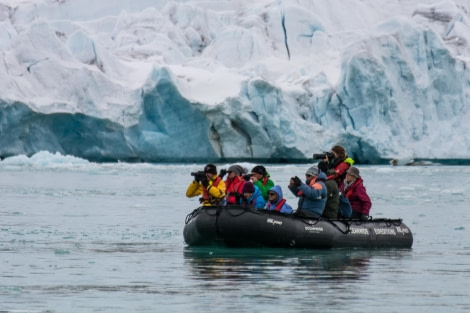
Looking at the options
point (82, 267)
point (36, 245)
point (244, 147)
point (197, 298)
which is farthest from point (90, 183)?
point (197, 298)

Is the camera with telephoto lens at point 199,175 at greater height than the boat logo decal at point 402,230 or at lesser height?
greater

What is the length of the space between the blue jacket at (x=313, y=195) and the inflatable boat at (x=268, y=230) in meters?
0.13

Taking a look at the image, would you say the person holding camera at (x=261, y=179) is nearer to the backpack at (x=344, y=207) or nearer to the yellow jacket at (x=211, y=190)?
the yellow jacket at (x=211, y=190)

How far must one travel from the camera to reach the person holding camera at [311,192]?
10.6 meters

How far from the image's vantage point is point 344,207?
1162 cm

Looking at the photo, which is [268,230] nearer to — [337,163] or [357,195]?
[337,163]

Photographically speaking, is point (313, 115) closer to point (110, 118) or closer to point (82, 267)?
point (110, 118)

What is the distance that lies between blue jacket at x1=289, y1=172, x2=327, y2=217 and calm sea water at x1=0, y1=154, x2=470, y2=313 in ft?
1.48

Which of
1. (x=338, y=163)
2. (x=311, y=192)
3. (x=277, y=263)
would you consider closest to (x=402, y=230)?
(x=338, y=163)

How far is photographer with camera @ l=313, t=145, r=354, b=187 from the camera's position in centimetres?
1122

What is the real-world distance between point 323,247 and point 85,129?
25.9 metres

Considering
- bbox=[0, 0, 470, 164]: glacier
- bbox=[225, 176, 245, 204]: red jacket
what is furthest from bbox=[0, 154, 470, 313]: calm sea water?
bbox=[0, 0, 470, 164]: glacier

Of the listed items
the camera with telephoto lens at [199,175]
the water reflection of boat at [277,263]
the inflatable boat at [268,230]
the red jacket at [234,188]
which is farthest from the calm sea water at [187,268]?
the camera with telephoto lens at [199,175]

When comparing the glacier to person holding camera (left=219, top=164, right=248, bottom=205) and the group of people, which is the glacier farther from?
person holding camera (left=219, top=164, right=248, bottom=205)
